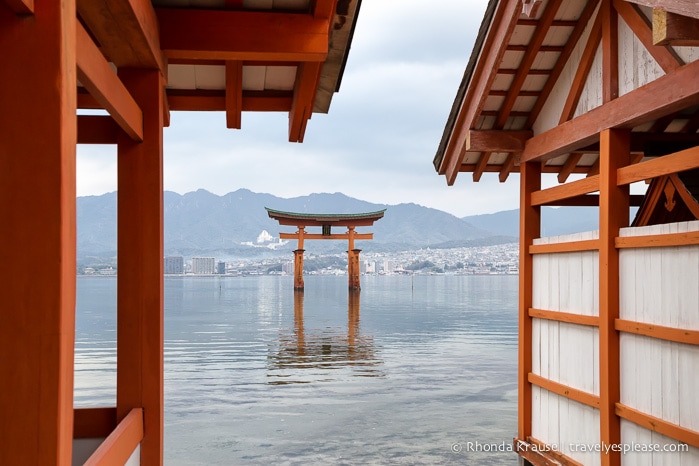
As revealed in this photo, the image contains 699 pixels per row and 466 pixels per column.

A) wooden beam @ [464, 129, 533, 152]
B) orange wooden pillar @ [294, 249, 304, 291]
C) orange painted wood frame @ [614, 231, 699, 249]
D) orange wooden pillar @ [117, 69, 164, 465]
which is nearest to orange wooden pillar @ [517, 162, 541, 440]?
wooden beam @ [464, 129, 533, 152]

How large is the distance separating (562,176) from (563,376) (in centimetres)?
284

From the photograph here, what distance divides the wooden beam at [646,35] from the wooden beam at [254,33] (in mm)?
2383

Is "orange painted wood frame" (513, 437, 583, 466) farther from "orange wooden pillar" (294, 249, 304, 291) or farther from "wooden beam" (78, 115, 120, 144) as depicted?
"orange wooden pillar" (294, 249, 304, 291)

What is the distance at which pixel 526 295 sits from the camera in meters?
6.69

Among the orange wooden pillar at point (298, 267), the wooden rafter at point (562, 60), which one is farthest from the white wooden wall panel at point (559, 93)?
the orange wooden pillar at point (298, 267)

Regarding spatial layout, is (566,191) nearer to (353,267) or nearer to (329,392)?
(329,392)

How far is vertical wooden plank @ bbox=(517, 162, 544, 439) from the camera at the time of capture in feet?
21.9

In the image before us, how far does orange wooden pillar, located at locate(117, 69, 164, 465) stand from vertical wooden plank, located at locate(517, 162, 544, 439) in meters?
4.07

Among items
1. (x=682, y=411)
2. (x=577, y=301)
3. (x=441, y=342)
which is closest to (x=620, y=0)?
(x=577, y=301)

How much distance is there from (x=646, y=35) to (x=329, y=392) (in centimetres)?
918

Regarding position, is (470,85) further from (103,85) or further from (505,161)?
(103,85)

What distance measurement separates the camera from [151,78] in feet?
12.4

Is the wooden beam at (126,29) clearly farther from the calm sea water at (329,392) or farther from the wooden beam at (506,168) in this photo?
the calm sea water at (329,392)

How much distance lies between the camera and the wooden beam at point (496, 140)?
6.86 metres
